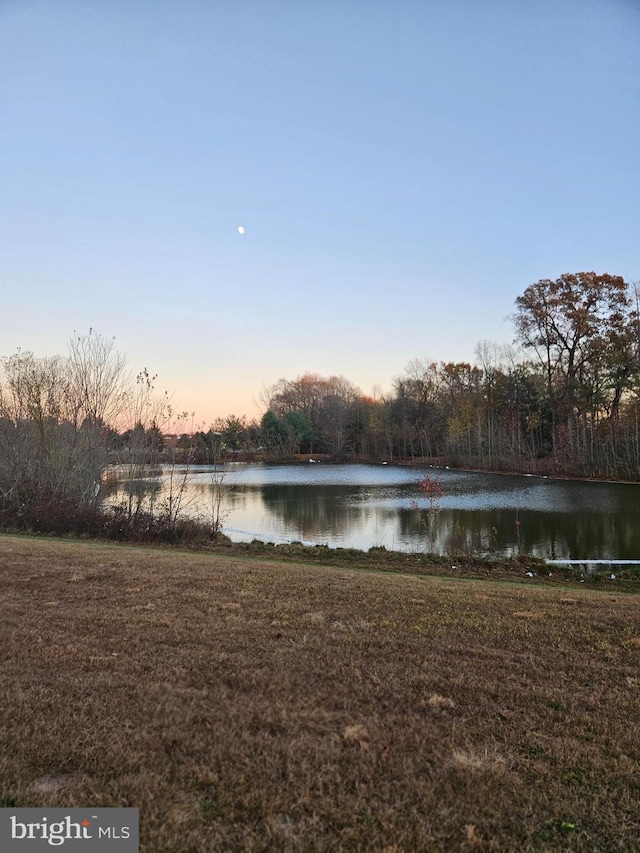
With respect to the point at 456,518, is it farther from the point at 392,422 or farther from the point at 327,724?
the point at 392,422

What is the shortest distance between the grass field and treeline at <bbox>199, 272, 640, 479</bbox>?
19.0 metres

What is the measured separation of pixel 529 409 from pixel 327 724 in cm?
4299

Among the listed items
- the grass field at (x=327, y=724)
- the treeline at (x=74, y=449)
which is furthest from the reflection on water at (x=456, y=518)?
the grass field at (x=327, y=724)

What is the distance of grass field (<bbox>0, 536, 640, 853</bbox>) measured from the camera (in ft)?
5.74

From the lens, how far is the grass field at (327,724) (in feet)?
5.74

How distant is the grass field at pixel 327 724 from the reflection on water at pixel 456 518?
8178 mm

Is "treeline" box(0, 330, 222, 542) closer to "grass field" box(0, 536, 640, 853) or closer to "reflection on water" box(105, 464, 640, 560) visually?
"reflection on water" box(105, 464, 640, 560)

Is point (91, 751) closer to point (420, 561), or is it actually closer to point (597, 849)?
point (597, 849)

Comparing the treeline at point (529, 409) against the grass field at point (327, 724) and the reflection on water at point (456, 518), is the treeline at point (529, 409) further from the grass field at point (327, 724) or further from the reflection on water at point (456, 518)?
the grass field at point (327, 724)

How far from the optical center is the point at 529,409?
137 feet

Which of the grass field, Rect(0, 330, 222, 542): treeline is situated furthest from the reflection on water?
the grass field

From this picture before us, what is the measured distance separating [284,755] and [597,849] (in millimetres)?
1152

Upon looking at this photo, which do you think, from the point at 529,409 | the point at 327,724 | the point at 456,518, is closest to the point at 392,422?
the point at 529,409

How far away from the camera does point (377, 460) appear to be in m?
56.5
